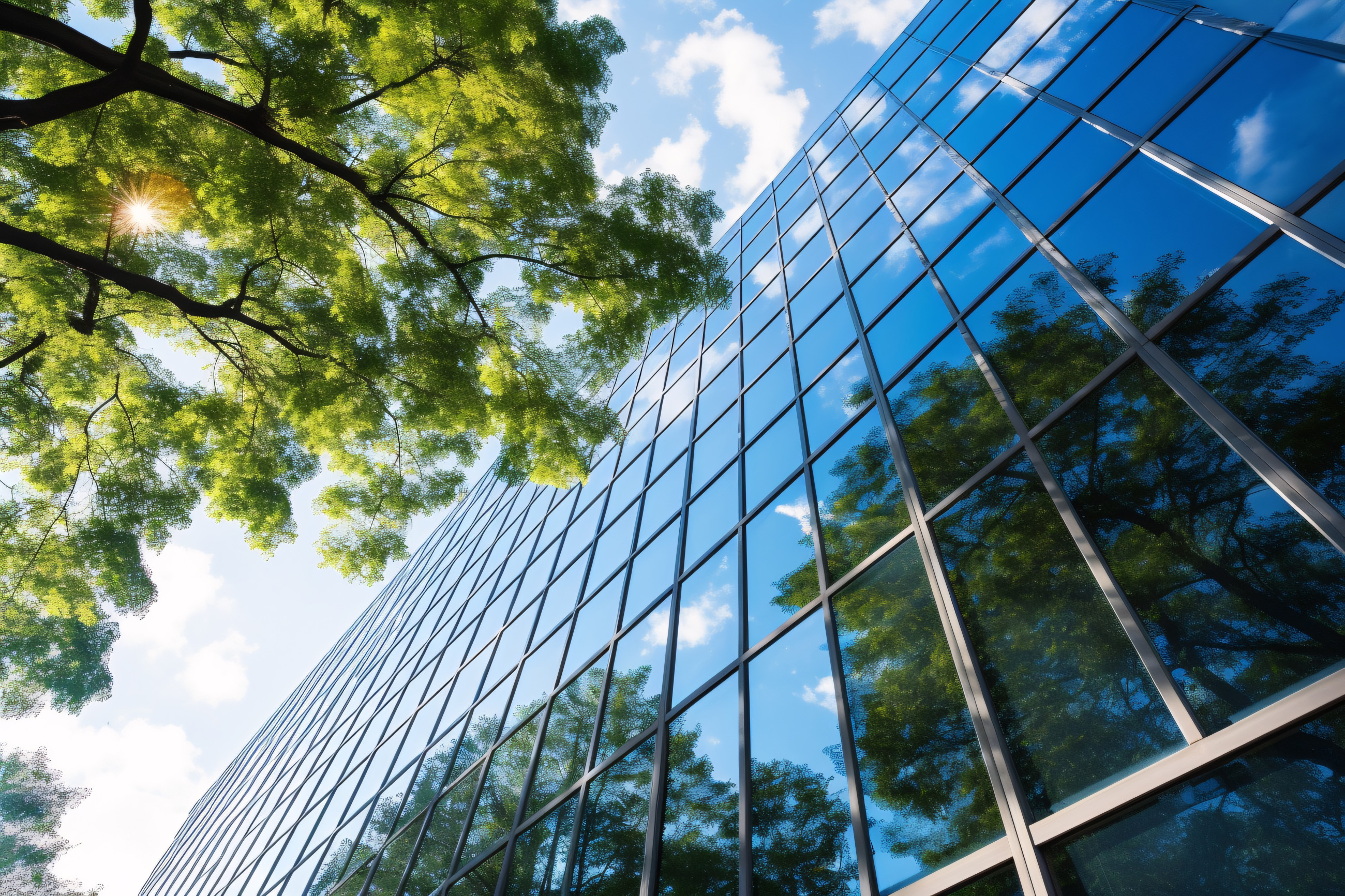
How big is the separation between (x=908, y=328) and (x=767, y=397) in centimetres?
285

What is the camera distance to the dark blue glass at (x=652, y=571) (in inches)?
340

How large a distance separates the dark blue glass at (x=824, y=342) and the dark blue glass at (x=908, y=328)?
0.67m

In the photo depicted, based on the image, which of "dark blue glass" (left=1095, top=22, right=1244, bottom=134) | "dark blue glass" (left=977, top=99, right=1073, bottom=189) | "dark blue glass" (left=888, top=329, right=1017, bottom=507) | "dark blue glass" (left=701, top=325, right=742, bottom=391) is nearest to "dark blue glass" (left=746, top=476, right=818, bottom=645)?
"dark blue glass" (left=888, top=329, right=1017, bottom=507)

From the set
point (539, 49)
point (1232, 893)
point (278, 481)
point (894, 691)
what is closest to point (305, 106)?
point (539, 49)

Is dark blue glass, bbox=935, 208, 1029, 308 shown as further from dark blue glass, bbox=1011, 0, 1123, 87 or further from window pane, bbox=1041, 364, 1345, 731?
dark blue glass, bbox=1011, 0, 1123, 87

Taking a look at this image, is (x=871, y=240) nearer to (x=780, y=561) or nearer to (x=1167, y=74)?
(x=1167, y=74)

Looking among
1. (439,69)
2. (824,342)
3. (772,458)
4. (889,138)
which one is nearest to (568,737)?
(772,458)

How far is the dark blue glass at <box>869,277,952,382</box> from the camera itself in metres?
6.66

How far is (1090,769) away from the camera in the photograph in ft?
10.4

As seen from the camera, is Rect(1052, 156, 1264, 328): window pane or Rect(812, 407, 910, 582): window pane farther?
Rect(812, 407, 910, 582): window pane

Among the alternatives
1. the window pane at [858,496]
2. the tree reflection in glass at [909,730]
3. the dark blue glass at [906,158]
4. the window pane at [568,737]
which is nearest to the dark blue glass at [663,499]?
the window pane at [568,737]

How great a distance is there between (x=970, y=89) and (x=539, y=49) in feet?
23.0

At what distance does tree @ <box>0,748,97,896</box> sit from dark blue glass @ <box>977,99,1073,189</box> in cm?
4204

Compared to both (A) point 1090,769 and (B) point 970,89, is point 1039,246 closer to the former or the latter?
(A) point 1090,769
